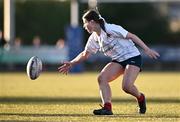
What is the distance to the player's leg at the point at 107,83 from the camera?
12.9 m

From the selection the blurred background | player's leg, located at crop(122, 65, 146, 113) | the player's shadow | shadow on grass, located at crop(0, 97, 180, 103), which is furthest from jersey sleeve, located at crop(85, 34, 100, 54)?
the blurred background

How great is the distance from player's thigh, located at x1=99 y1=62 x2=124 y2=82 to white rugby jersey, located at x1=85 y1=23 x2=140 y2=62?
128 millimetres

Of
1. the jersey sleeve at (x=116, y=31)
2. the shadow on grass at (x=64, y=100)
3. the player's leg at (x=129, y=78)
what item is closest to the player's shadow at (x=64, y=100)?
the shadow on grass at (x=64, y=100)

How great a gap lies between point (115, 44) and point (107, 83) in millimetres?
688

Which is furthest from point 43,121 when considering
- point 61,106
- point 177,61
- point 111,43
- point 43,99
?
point 177,61

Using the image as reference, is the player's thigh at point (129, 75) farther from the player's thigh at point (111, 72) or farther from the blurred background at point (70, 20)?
the blurred background at point (70, 20)

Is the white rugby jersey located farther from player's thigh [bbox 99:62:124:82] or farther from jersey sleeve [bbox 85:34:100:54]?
player's thigh [bbox 99:62:124:82]

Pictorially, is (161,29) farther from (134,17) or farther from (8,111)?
(8,111)

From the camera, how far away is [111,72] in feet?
43.0

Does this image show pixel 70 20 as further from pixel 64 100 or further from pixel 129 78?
pixel 129 78

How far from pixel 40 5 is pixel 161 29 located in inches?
371

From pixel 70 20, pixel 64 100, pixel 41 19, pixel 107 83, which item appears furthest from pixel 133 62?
pixel 41 19

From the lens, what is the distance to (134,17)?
57656 mm

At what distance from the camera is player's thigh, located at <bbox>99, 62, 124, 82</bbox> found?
42.8ft
